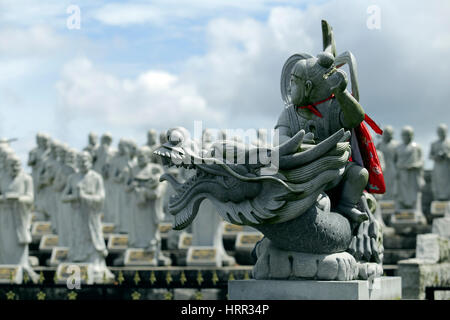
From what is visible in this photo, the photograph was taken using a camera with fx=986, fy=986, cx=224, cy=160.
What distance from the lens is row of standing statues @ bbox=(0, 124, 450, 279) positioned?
824 inches

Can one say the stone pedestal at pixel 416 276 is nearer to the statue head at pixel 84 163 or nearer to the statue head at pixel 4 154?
the statue head at pixel 84 163

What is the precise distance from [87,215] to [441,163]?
11.4m

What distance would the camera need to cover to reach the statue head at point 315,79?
827 centimetres

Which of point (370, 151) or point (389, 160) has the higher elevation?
point (389, 160)

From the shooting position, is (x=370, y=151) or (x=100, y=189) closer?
(x=370, y=151)

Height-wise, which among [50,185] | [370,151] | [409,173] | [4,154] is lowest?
[370,151]

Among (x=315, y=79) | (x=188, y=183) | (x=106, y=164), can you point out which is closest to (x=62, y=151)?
(x=106, y=164)

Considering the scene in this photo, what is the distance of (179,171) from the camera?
27.1 metres

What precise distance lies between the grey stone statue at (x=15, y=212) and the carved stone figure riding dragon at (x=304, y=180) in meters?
12.9

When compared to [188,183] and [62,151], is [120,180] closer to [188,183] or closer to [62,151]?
[62,151]

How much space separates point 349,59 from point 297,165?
4.46ft

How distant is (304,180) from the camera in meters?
7.81
